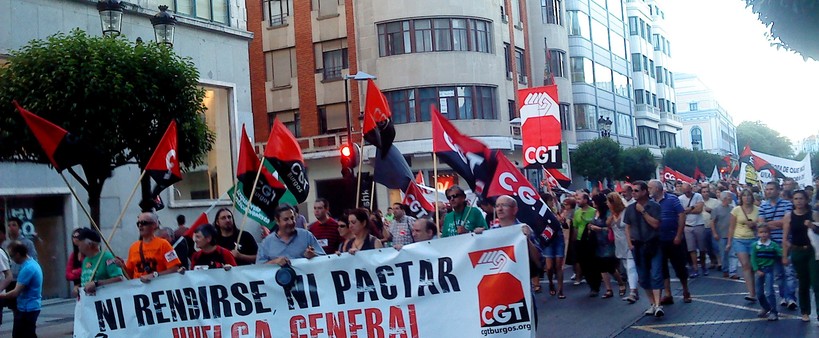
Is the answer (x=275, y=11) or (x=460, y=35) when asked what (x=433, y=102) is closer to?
(x=460, y=35)

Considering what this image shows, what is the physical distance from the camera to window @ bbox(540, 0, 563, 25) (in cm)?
4553

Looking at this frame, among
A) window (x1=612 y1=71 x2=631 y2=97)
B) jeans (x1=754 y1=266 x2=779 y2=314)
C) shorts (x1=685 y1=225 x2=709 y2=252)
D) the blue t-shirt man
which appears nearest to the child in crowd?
jeans (x1=754 y1=266 x2=779 y2=314)

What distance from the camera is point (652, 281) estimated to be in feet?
37.7

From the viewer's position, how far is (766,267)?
10.8 meters

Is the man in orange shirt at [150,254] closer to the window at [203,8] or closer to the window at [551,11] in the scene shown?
the window at [203,8]

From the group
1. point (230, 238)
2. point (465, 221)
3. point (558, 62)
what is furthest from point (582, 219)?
point (558, 62)

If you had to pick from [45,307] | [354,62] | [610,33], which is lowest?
[45,307]

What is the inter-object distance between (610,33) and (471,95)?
24.2m

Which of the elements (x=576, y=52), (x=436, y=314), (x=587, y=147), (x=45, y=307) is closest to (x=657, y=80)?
(x=576, y=52)

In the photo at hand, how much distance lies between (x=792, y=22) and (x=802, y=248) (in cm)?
452

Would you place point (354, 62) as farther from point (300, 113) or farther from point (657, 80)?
point (657, 80)

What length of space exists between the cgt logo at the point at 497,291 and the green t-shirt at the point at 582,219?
703 centimetres

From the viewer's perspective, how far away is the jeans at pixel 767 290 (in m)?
Answer: 10.6

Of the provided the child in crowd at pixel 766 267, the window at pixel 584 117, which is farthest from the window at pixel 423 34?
the child in crowd at pixel 766 267
